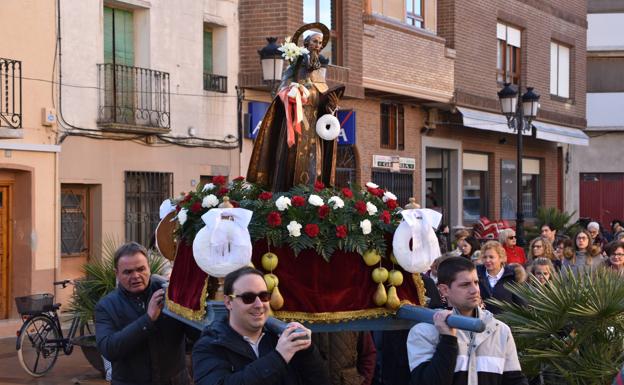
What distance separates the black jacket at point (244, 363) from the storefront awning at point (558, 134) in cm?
2587

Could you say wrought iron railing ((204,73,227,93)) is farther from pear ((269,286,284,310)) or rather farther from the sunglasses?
the sunglasses

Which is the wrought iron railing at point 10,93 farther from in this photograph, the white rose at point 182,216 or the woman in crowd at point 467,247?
the white rose at point 182,216

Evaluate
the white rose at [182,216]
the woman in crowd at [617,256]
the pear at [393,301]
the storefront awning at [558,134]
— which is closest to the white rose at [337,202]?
the pear at [393,301]

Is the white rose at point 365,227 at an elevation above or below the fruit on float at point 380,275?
above

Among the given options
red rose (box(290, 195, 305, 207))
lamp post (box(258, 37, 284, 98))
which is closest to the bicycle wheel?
lamp post (box(258, 37, 284, 98))

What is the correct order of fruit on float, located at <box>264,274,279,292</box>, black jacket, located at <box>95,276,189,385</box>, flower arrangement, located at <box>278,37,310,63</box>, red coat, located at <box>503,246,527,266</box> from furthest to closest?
red coat, located at <box>503,246,527,266</box> < flower arrangement, located at <box>278,37,310,63</box> < fruit on float, located at <box>264,274,279,292</box> < black jacket, located at <box>95,276,189,385</box>

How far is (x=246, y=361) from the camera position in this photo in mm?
4230

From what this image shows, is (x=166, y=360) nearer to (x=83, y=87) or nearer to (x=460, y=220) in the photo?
(x=83, y=87)

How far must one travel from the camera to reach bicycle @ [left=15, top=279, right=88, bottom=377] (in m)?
12.4

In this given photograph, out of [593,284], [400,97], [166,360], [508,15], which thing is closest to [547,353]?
[593,284]

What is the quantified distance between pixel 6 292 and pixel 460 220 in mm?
14037

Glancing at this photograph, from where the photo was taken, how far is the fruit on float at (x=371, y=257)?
609 cm

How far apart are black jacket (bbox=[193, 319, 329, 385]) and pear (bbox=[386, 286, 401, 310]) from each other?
5.49 feet

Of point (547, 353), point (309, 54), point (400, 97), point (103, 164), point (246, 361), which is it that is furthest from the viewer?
point (400, 97)
